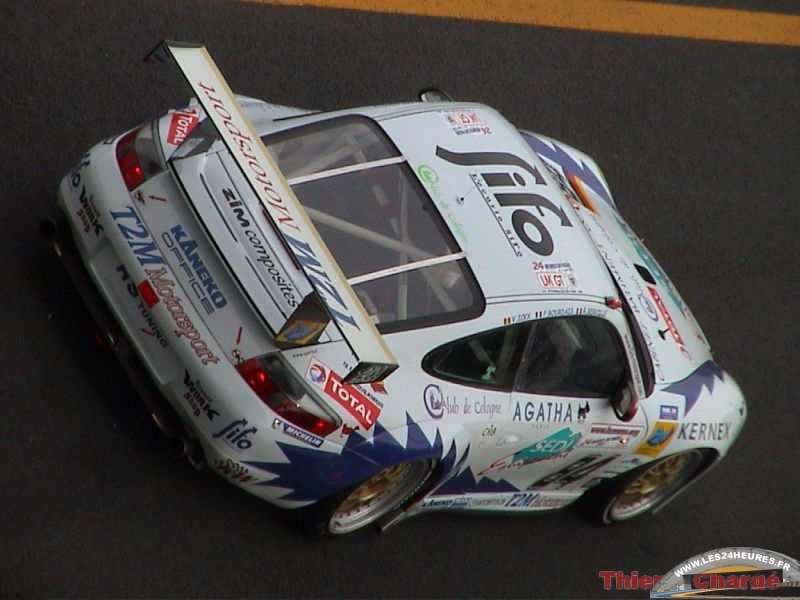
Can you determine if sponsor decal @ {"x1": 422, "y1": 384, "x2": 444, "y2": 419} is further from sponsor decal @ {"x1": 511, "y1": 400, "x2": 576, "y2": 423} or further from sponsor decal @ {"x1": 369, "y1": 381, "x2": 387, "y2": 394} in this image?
sponsor decal @ {"x1": 511, "y1": 400, "x2": 576, "y2": 423}

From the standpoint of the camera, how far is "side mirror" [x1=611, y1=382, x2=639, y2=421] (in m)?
5.22

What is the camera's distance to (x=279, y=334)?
156 inches

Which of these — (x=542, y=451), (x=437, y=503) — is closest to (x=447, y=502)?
(x=437, y=503)

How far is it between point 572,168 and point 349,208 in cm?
231

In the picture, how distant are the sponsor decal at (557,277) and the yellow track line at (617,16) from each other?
3.03 metres

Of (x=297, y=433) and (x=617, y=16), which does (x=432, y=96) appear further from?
(x=617, y=16)

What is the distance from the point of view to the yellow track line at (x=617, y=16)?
741cm

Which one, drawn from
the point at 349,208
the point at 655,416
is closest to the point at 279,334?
the point at 349,208

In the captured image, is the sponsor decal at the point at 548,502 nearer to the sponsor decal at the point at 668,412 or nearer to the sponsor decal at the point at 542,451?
the sponsor decal at the point at 542,451

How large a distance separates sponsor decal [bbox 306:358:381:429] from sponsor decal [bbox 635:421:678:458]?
165 cm

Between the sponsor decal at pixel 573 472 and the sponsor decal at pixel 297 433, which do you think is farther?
the sponsor decal at pixel 573 472

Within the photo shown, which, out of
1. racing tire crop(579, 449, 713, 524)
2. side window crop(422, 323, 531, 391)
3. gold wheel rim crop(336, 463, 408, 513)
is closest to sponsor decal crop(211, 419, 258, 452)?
gold wheel rim crop(336, 463, 408, 513)

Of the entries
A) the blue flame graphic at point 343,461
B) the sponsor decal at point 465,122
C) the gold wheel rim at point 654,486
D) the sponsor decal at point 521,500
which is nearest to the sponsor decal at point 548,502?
the sponsor decal at point 521,500

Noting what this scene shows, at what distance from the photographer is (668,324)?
5.84 metres
